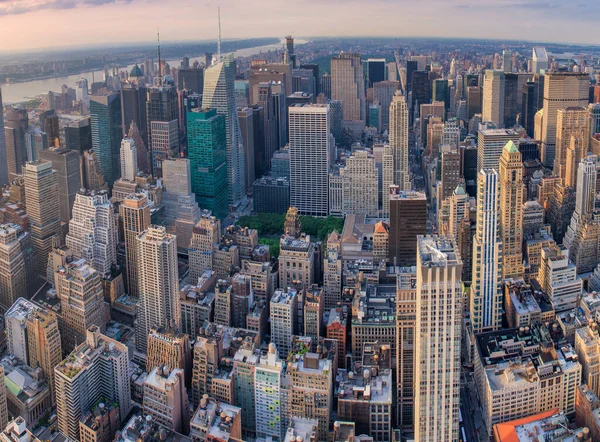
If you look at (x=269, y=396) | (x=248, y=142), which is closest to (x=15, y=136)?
(x=248, y=142)

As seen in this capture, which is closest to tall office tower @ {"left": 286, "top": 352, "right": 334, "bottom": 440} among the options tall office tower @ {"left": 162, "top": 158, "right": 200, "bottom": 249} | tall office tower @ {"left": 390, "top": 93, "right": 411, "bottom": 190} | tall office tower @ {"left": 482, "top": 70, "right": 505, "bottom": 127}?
tall office tower @ {"left": 162, "top": 158, "right": 200, "bottom": 249}

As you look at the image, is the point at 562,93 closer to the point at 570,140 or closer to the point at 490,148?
the point at 570,140

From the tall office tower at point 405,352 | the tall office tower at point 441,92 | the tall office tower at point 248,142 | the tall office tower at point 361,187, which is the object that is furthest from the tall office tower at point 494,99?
the tall office tower at point 405,352

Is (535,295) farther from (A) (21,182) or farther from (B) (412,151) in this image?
(B) (412,151)

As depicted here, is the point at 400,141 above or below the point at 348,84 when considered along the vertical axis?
below

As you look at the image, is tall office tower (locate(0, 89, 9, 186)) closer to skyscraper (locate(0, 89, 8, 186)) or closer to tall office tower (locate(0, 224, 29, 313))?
skyscraper (locate(0, 89, 8, 186))

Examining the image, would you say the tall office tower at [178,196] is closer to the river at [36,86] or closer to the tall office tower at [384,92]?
the river at [36,86]
